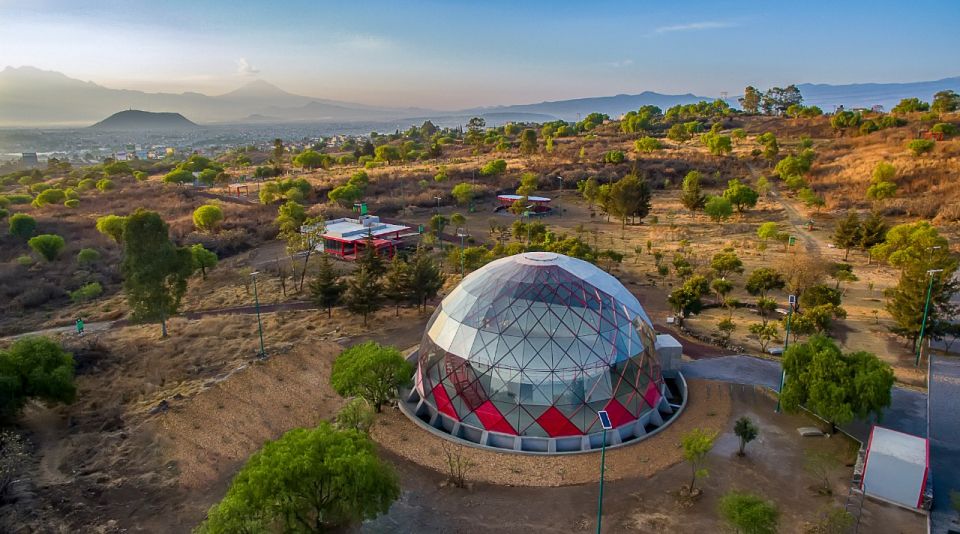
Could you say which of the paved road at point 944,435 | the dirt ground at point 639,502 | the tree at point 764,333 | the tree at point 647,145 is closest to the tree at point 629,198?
the tree at point 764,333

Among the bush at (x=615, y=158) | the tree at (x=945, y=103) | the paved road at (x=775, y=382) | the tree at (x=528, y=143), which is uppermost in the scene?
the tree at (x=945, y=103)

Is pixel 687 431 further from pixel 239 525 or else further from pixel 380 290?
pixel 380 290

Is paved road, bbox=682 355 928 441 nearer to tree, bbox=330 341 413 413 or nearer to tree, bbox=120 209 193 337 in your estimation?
tree, bbox=330 341 413 413

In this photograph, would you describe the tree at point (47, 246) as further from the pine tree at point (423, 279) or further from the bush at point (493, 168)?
the bush at point (493, 168)

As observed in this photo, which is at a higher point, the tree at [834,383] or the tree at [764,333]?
the tree at [834,383]

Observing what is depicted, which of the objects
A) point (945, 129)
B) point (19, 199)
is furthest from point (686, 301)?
point (19, 199)

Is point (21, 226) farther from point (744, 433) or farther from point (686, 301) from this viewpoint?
point (744, 433)

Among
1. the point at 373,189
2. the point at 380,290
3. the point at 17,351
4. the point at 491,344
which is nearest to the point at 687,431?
the point at 491,344
